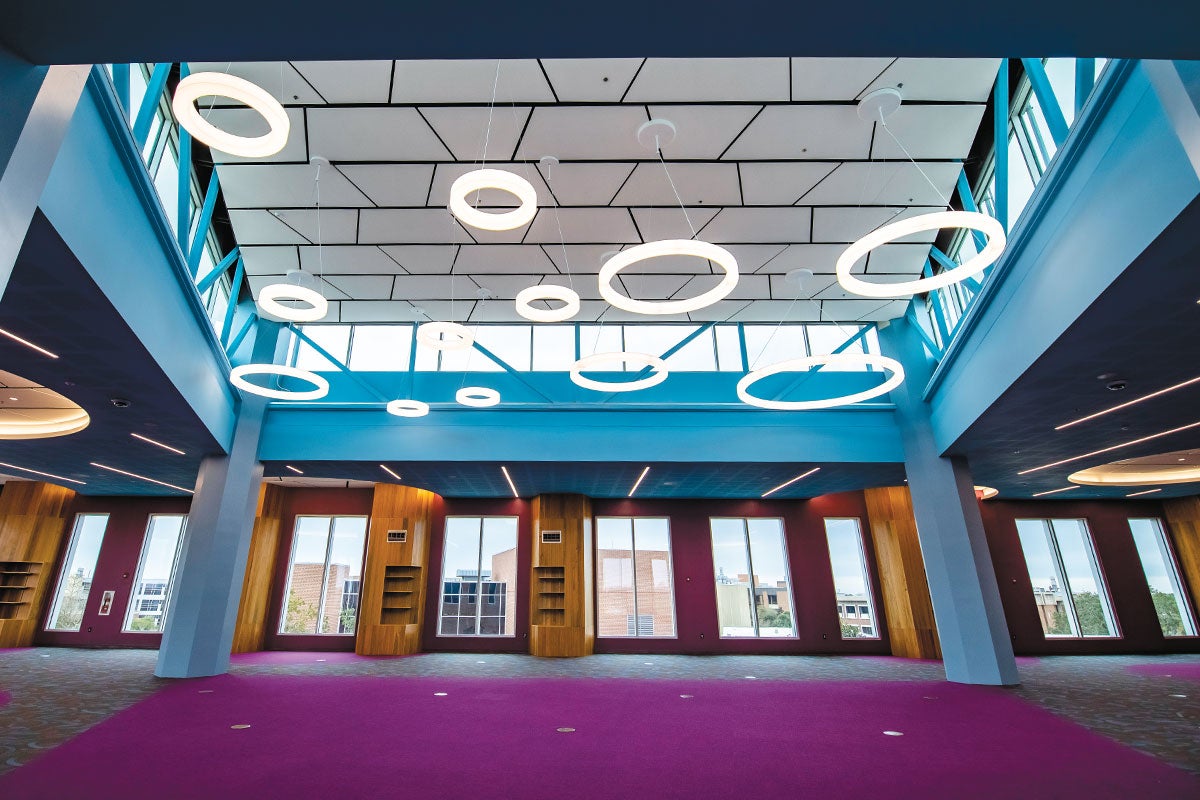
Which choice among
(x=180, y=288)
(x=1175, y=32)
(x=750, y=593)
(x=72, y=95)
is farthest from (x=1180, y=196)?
(x=750, y=593)

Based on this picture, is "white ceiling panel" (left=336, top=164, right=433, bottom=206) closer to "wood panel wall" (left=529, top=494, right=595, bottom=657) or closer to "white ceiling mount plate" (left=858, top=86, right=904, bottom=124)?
"white ceiling mount plate" (left=858, top=86, right=904, bottom=124)

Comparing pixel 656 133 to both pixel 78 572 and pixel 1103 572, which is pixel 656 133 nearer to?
pixel 1103 572

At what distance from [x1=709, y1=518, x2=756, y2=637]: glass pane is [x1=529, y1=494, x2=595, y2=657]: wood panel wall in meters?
4.59

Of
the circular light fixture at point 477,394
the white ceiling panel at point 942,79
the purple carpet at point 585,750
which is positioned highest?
the white ceiling panel at point 942,79

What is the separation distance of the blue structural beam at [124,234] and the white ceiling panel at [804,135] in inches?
330

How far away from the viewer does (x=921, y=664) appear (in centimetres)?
1587

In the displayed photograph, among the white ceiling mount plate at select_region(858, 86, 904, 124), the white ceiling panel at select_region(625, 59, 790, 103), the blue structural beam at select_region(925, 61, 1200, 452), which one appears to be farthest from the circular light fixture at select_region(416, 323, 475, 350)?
the blue structural beam at select_region(925, 61, 1200, 452)

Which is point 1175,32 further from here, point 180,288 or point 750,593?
point 750,593

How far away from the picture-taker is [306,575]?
797 inches

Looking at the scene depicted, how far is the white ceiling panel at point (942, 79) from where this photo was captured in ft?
26.2

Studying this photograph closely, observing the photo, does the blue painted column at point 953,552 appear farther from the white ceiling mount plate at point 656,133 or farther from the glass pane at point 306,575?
the glass pane at point 306,575

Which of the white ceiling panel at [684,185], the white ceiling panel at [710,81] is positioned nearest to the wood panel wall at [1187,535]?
the white ceiling panel at [684,185]

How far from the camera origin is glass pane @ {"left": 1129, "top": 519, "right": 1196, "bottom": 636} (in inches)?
752

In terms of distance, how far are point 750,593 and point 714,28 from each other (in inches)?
769
